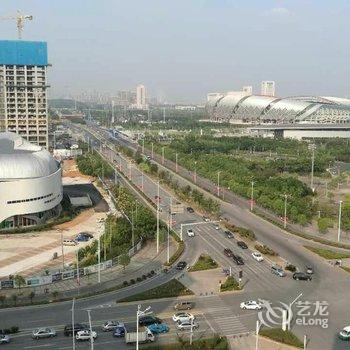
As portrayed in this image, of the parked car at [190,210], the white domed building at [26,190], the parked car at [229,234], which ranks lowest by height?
the parked car at [229,234]

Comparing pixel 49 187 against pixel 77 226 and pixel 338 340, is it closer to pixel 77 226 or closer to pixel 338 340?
pixel 77 226

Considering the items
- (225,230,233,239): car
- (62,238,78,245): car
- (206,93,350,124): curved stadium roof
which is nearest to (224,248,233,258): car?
(225,230,233,239): car

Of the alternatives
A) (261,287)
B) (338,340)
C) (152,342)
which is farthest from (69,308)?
(338,340)

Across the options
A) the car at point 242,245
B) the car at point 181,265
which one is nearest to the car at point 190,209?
the car at point 242,245

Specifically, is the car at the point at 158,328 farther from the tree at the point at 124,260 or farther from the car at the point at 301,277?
the car at the point at 301,277

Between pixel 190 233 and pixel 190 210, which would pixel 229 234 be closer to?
pixel 190 233

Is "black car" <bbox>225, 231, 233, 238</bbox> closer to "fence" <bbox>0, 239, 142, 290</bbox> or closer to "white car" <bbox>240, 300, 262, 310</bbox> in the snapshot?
"fence" <bbox>0, 239, 142, 290</bbox>
